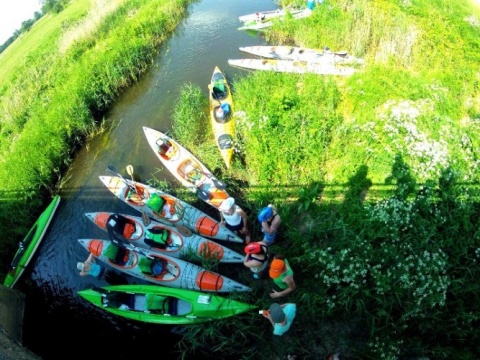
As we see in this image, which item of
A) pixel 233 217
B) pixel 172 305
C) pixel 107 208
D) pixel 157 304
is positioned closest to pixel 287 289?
pixel 233 217

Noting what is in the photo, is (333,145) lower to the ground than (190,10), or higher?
lower

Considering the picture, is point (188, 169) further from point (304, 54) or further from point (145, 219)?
point (304, 54)

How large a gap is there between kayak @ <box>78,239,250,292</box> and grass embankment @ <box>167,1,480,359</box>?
2.20 ft

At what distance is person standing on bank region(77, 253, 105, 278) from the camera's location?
740 cm

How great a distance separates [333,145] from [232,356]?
214 inches

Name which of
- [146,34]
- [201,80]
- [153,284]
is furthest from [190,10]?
[153,284]

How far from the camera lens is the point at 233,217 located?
698 cm

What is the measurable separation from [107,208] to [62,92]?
591cm

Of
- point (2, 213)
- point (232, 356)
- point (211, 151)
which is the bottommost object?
point (232, 356)

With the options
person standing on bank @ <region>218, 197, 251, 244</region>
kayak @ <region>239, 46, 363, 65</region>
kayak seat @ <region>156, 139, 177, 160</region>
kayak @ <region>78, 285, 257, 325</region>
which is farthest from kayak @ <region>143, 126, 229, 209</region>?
kayak @ <region>239, 46, 363, 65</region>

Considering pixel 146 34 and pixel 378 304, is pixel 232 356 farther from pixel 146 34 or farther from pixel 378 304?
pixel 146 34

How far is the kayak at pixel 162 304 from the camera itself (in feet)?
20.8

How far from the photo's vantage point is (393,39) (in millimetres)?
10383

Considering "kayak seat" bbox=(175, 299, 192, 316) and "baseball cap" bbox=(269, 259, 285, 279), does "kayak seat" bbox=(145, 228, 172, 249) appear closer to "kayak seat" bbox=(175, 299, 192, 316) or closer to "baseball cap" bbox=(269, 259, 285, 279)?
"kayak seat" bbox=(175, 299, 192, 316)
